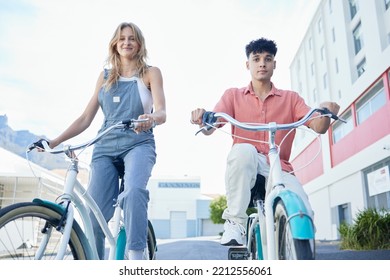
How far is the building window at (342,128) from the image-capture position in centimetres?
749

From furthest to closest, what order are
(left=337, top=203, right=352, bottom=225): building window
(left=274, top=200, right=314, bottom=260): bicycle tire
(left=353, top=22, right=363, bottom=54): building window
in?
(left=337, top=203, right=352, bottom=225): building window
(left=353, top=22, right=363, bottom=54): building window
(left=274, top=200, right=314, bottom=260): bicycle tire

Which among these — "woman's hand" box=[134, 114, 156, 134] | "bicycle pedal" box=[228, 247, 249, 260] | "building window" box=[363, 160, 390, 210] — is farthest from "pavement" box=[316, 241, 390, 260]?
"building window" box=[363, 160, 390, 210]

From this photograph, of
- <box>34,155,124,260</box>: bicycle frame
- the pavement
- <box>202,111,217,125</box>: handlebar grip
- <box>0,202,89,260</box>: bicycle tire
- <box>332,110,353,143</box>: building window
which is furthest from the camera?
<box>332,110,353,143</box>: building window

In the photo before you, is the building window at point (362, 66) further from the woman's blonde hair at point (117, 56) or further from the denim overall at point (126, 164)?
the denim overall at point (126, 164)

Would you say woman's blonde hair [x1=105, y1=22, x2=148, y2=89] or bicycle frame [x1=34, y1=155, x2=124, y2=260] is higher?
woman's blonde hair [x1=105, y1=22, x2=148, y2=89]

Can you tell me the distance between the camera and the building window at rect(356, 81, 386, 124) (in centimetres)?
612

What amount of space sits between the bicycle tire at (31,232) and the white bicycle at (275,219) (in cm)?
58

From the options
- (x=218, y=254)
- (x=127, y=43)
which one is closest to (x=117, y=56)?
(x=127, y=43)

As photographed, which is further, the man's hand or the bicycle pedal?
the bicycle pedal

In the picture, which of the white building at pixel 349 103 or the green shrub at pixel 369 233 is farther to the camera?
the green shrub at pixel 369 233

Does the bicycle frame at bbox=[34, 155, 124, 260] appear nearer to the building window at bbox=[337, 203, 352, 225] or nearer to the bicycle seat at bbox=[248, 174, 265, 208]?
the bicycle seat at bbox=[248, 174, 265, 208]

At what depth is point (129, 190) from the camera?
1589mm


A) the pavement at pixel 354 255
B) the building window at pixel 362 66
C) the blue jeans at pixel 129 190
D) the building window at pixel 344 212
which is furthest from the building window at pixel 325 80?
the blue jeans at pixel 129 190
